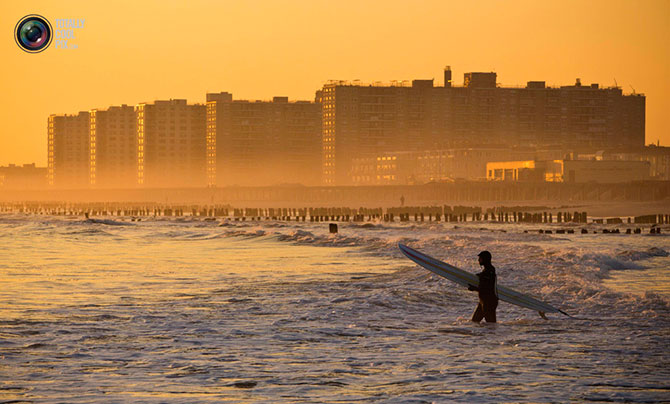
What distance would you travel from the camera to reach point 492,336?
56.6 ft

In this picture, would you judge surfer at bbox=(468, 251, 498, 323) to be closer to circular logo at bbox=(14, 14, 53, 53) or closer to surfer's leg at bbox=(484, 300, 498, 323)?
A: surfer's leg at bbox=(484, 300, 498, 323)

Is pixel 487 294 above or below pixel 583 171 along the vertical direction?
below

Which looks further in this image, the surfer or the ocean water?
the surfer

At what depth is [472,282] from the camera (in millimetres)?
20406

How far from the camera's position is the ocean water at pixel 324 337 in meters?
12.9

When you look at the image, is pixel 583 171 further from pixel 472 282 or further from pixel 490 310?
pixel 490 310

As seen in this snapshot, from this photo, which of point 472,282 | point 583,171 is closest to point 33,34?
point 472,282

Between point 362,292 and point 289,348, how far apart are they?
860 centimetres

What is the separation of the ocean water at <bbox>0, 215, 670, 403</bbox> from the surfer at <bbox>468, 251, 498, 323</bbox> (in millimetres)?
333

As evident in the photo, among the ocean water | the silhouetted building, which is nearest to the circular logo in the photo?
the ocean water

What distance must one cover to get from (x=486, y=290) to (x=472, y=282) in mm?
2063

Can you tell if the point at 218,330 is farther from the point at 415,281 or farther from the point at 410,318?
the point at 415,281

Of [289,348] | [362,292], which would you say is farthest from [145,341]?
[362,292]

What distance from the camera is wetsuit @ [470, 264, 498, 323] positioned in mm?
18234
